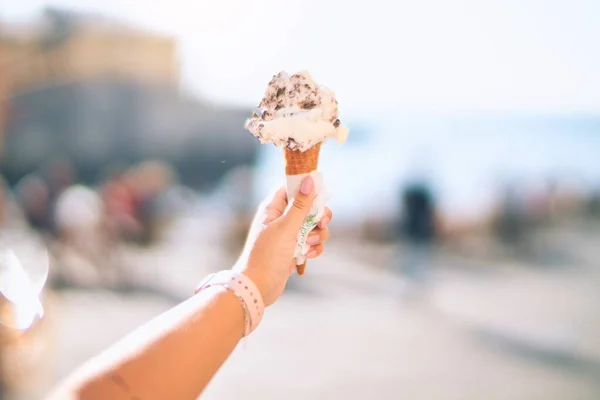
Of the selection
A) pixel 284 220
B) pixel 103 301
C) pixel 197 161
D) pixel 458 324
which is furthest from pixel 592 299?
pixel 197 161

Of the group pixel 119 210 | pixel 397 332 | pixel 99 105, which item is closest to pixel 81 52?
pixel 99 105

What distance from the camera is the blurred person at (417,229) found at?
5.68 metres

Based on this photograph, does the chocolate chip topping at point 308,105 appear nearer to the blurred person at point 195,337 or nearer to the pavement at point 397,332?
the blurred person at point 195,337

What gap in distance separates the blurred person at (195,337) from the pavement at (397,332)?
215 cm

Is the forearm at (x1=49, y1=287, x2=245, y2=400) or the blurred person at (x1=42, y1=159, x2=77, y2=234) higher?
the forearm at (x1=49, y1=287, x2=245, y2=400)

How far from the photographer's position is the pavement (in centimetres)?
348

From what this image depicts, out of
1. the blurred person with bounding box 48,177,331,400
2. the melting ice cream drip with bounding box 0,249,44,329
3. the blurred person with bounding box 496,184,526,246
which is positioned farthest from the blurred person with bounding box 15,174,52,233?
the blurred person with bounding box 496,184,526,246

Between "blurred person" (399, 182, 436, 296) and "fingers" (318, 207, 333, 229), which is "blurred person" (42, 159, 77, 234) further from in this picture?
"fingers" (318, 207, 333, 229)

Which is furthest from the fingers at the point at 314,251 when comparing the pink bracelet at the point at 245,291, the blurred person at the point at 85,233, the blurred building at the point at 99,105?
the blurred building at the point at 99,105

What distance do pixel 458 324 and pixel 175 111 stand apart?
1406cm

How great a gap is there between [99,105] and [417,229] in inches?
532

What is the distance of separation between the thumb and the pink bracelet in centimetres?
18

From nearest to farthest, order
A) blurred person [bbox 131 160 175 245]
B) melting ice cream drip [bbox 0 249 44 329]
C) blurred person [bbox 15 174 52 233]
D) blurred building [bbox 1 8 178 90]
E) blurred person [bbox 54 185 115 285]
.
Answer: melting ice cream drip [bbox 0 249 44 329] → blurred person [bbox 54 185 115 285] → blurred person [bbox 15 174 52 233] → blurred person [bbox 131 160 175 245] → blurred building [bbox 1 8 178 90]

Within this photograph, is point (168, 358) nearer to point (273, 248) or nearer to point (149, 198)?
point (273, 248)
